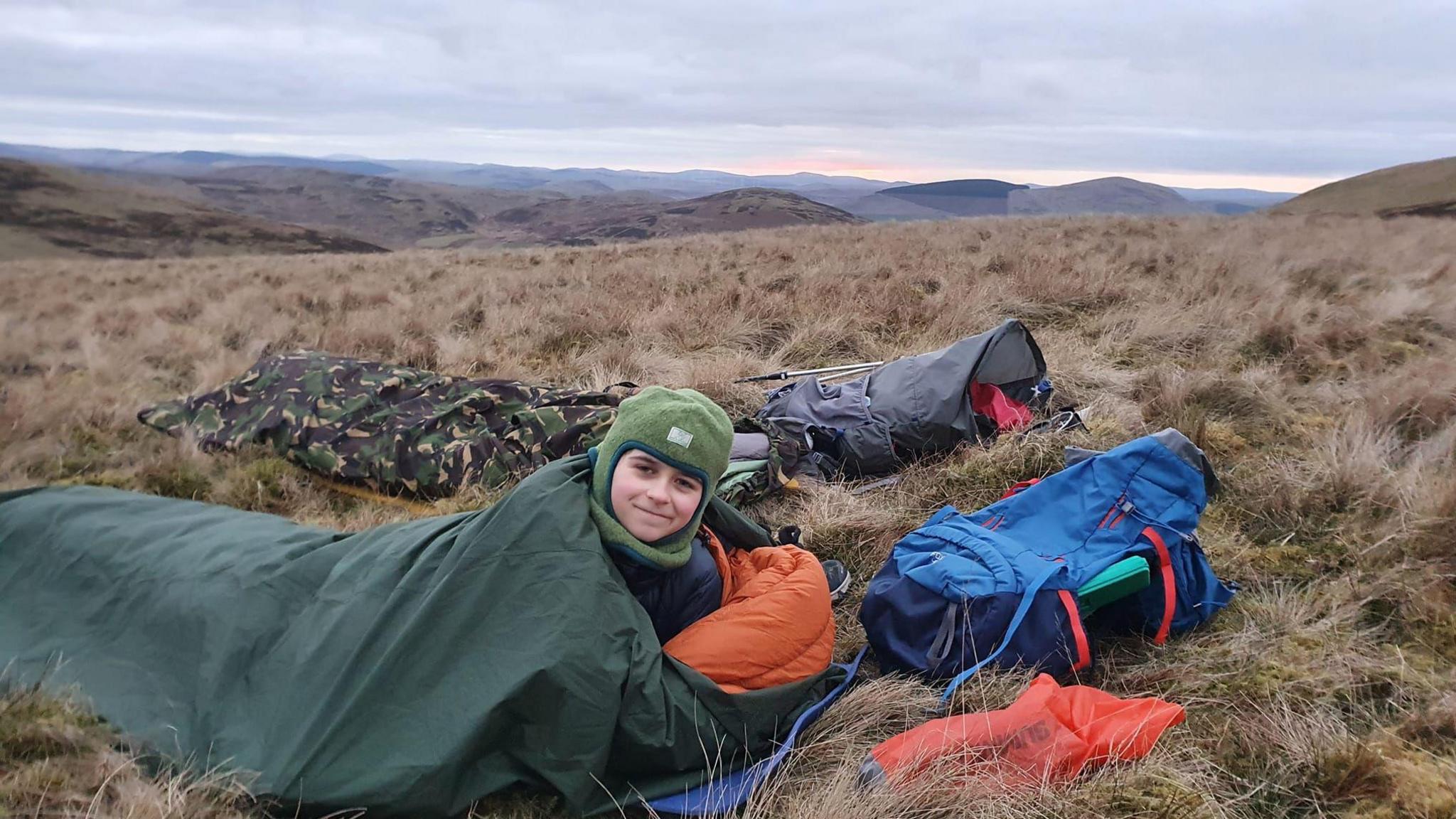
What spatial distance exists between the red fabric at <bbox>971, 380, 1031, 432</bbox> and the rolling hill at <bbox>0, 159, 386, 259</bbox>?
21.3 meters

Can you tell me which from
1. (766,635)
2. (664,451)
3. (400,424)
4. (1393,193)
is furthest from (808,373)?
(1393,193)

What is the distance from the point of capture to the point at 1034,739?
204 centimetres

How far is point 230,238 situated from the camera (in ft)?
91.7

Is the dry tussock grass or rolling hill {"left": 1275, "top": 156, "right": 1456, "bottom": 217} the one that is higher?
rolling hill {"left": 1275, "top": 156, "right": 1456, "bottom": 217}

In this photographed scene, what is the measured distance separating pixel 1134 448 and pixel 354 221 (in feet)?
272

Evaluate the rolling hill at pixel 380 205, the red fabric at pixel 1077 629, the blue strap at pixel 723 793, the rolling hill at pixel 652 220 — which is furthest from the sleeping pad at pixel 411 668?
the rolling hill at pixel 380 205

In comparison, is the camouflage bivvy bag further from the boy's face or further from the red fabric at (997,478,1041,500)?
the boy's face

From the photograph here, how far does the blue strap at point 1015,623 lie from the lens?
7.77 ft

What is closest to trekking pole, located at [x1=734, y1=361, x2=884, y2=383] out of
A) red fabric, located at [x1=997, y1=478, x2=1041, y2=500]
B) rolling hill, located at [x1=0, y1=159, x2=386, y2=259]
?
red fabric, located at [x1=997, y1=478, x2=1041, y2=500]

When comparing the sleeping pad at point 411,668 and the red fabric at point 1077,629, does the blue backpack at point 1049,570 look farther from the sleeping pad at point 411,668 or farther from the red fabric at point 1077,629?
the sleeping pad at point 411,668

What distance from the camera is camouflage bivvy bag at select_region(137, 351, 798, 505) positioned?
3967 millimetres

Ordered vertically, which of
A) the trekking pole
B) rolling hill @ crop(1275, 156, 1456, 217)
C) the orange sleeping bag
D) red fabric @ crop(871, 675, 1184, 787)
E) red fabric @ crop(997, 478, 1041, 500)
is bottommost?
red fabric @ crop(871, 675, 1184, 787)

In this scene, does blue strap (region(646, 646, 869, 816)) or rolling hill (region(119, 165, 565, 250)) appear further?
rolling hill (region(119, 165, 565, 250))

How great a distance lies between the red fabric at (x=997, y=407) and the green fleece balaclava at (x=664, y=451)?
102 inches
